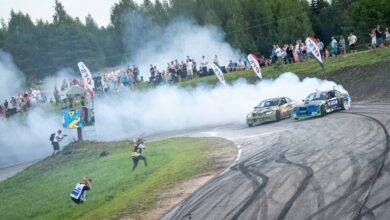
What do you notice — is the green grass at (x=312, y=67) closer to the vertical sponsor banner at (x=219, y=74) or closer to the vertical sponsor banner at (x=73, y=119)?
the vertical sponsor banner at (x=219, y=74)

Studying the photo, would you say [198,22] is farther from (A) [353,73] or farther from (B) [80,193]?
(B) [80,193]

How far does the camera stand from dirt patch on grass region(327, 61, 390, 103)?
30.5m

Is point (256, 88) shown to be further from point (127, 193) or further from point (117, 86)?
point (127, 193)

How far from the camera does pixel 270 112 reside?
27.3 m

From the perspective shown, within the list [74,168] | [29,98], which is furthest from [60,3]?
[74,168]

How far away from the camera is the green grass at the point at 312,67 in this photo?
34875 mm

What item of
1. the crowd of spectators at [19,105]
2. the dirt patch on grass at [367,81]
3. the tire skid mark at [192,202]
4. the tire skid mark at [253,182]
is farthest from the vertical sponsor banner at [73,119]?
the tire skid mark at [192,202]

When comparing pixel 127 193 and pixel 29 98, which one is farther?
pixel 29 98

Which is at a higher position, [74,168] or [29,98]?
[29,98]

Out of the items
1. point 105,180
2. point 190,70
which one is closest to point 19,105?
point 190,70

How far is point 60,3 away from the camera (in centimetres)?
10956

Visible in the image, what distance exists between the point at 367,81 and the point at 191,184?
22.9 m

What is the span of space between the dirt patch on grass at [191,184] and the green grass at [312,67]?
56.6 feet

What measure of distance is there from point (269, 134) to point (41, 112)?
2814 centimetres
